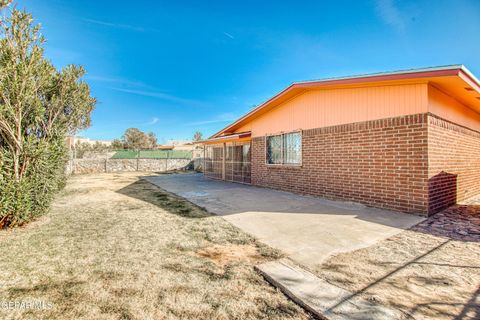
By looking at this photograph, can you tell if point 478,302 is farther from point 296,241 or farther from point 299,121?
point 299,121

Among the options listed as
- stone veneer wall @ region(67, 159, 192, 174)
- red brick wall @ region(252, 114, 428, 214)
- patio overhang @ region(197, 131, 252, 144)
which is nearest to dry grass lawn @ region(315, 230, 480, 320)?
red brick wall @ region(252, 114, 428, 214)

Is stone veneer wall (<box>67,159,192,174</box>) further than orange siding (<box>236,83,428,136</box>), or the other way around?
stone veneer wall (<box>67,159,192,174</box>)

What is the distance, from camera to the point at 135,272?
8.89 feet

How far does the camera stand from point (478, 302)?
2049mm

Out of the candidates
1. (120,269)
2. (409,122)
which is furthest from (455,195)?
(120,269)

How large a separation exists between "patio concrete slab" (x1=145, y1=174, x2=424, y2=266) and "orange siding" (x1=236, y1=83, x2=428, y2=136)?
260 centimetres

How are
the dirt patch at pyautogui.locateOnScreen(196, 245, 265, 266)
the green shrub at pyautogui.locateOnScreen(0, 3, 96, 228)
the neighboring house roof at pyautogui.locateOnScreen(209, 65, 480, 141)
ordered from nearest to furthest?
the dirt patch at pyautogui.locateOnScreen(196, 245, 265, 266), the green shrub at pyautogui.locateOnScreen(0, 3, 96, 228), the neighboring house roof at pyautogui.locateOnScreen(209, 65, 480, 141)

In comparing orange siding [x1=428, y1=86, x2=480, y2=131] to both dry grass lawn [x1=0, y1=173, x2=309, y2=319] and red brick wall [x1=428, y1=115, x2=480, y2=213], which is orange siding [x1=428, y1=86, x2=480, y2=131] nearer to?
red brick wall [x1=428, y1=115, x2=480, y2=213]

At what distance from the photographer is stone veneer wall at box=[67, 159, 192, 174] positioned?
19.9 meters

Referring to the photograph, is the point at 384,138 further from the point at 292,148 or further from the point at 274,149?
the point at 274,149

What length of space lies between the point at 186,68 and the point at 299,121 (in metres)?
14.9

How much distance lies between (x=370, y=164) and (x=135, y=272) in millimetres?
6176

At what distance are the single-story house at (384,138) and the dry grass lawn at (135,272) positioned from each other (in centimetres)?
424

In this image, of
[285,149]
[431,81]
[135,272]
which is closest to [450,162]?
[431,81]
